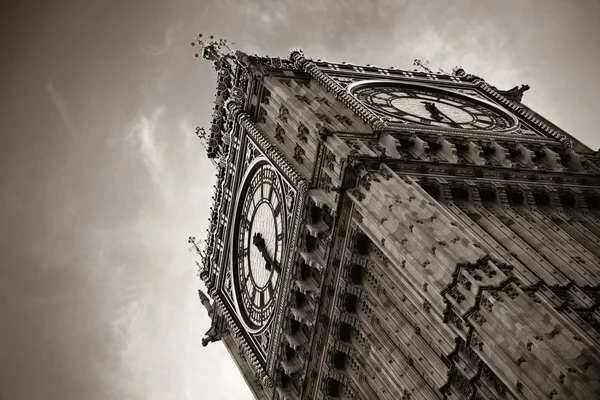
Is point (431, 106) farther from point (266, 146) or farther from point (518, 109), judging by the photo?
point (266, 146)

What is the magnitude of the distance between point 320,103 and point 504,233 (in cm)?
1544

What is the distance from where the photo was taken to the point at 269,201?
51469mm

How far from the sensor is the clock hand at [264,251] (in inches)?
1959

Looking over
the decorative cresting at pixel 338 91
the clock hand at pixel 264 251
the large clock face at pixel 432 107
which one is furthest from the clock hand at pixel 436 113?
the clock hand at pixel 264 251

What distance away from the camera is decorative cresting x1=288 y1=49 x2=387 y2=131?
1778 inches

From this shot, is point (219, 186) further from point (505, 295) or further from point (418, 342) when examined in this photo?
point (505, 295)

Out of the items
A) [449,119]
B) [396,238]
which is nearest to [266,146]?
[449,119]

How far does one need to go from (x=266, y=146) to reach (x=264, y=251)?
6158mm

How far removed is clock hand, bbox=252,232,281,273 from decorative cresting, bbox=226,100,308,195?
527 centimetres

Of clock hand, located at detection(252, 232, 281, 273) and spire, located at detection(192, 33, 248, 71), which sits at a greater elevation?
spire, located at detection(192, 33, 248, 71)

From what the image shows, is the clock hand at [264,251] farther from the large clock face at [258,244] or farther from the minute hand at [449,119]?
Answer: the minute hand at [449,119]

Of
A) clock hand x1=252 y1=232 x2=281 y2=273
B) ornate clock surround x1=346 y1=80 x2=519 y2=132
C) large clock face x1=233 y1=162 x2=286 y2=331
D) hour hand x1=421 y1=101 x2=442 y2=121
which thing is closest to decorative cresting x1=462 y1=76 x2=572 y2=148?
ornate clock surround x1=346 y1=80 x2=519 y2=132

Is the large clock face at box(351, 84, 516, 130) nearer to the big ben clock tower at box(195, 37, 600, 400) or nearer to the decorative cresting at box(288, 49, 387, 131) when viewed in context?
the big ben clock tower at box(195, 37, 600, 400)

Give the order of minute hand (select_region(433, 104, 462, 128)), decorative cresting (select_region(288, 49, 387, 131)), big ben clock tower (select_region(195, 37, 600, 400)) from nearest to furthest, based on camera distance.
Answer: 1. big ben clock tower (select_region(195, 37, 600, 400))
2. decorative cresting (select_region(288, 49, 387, 131))
3. minute hand (select_region(433, 104, 462, 128))
